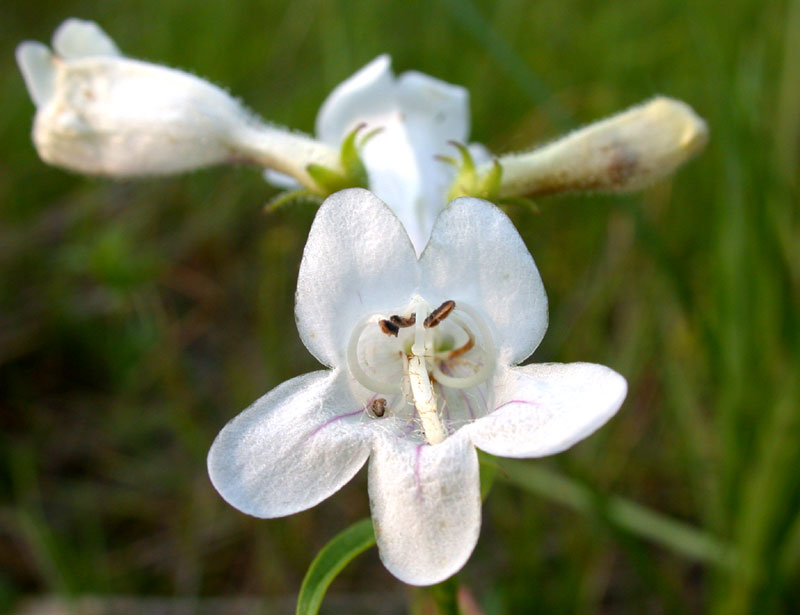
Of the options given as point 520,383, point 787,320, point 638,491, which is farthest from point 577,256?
point 520,383

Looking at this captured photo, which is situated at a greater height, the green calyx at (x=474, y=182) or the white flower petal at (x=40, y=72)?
the white flower petal at (x=40, y=72)

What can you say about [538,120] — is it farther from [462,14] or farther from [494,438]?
[494,438]

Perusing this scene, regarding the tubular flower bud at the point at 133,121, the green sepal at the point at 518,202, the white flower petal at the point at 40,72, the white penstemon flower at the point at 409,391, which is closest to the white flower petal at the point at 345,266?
the white penstemon flower at the point at 409,391

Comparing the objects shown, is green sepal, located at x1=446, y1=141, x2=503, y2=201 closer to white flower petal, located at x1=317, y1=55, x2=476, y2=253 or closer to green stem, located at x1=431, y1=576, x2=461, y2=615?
white flower petal, located at x1=317, y1=55, x2=476, y2=253

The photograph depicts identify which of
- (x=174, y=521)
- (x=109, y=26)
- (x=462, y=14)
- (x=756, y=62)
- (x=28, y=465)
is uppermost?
(x=109, y=26)

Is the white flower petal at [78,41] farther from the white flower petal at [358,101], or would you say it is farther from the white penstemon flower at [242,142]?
the white flower petal at [358,101]

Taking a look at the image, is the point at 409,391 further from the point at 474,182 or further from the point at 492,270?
the point at 474,182

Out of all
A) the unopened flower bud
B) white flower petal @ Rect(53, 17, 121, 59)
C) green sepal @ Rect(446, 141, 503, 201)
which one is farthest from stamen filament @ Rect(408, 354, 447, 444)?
white flower petal @ Rect(53, 17, 121, 59)
